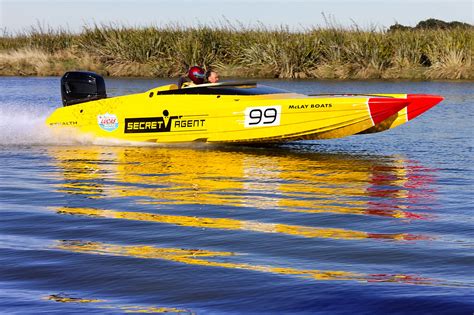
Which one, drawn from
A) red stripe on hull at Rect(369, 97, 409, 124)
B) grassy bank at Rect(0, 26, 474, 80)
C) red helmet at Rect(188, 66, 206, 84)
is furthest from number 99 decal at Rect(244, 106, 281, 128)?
grassy bank at Rect(0, 26, 474, 80)

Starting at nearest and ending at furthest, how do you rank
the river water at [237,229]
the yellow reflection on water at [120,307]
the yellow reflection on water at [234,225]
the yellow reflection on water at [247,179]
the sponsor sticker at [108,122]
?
the yellow reflection on water at [120,307], the river water at [237,229], the yellow reflection on water at [234,225], the yellow reflection on water at [247,179], the sponsor sticker at [108,122]

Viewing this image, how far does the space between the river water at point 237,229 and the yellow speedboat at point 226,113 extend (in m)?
0.38

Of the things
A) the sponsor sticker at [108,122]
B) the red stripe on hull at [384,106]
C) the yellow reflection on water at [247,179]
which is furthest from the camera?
the sponsor sticker at [108,122]

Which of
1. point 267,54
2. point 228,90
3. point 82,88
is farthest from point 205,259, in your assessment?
point 267,54

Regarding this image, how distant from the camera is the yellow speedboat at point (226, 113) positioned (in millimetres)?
15586

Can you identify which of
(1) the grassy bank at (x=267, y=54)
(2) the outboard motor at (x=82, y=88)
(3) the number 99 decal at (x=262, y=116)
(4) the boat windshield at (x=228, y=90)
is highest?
(1) the grassy bank at (x=267, y=54)

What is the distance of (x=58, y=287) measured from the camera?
7133mm

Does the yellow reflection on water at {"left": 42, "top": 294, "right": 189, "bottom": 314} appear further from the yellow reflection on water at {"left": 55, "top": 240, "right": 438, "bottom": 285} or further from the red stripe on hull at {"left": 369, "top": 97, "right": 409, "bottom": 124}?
the red stripe on hull at {"left": 369, "top": 97, "right": 409, "bottom": 124}

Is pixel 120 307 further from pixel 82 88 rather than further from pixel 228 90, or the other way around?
pixel 82 88

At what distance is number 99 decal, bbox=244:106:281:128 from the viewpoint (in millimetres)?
15875

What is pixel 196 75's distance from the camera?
663 inches

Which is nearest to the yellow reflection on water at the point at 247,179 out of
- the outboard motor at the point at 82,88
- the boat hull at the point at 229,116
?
the boat hull at the point at 229,116

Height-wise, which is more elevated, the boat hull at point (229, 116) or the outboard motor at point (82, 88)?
the outboard motor at point (82, 88)

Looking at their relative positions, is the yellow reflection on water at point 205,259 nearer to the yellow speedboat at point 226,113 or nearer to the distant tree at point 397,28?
the yellow speedboat at point 226,113
